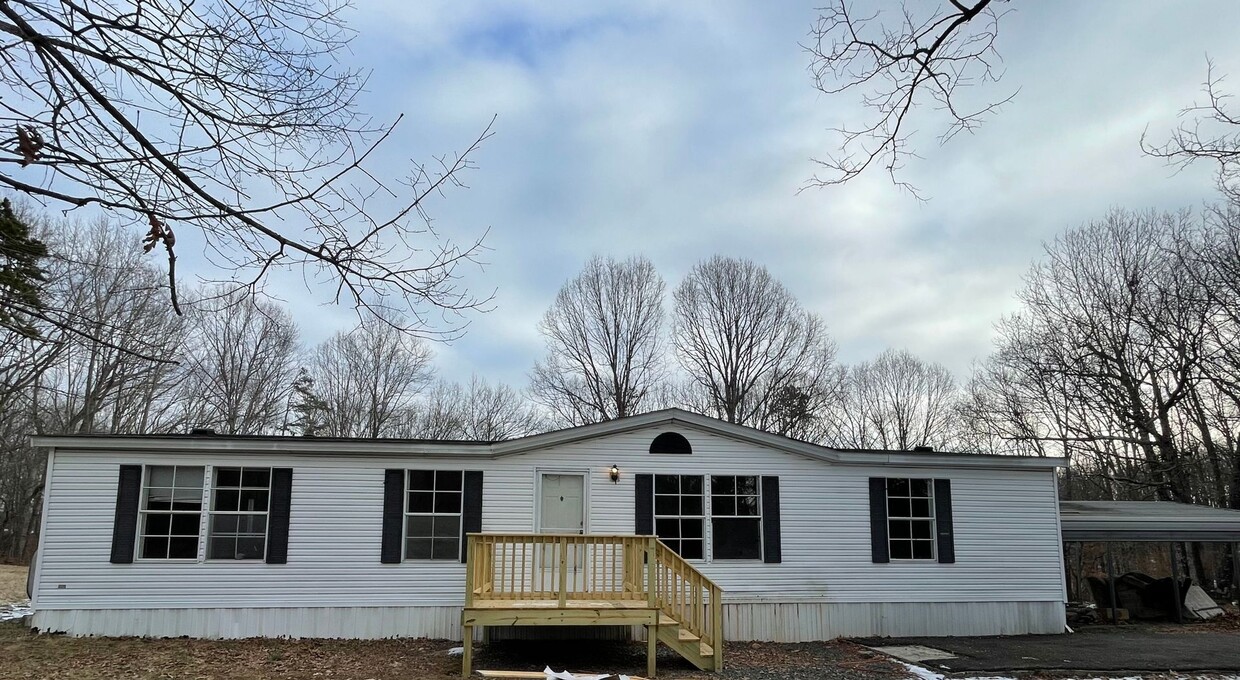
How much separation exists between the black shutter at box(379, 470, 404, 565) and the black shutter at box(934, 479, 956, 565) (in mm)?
8571

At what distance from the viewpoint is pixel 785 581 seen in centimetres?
1223

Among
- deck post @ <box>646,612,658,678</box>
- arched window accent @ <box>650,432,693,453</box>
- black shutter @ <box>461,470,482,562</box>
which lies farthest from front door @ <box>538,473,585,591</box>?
deck post @ <box>646,612,658,678</box>

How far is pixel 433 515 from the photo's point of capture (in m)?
11.8

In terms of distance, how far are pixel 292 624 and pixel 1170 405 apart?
23.3m

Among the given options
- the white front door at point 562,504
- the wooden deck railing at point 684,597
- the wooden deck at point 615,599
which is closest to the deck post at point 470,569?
the wooden deck at point 615,599

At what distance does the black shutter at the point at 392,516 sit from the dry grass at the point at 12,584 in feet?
29.1

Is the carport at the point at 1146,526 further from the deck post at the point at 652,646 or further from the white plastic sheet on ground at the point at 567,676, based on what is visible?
the white plastic sheet on ground at the point at 567,676

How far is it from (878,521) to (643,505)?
3.88 metres

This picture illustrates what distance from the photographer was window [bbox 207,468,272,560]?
11.4 meters

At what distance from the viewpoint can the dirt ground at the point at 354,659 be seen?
30.0 ft

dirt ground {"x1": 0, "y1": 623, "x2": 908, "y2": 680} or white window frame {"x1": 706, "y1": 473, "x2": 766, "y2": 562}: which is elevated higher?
white window frame {"x1": 706, "y1": 473, "x2": 766, "y2": 562}

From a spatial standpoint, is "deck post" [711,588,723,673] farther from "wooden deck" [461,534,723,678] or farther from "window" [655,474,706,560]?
"window" [655,474,706,560]

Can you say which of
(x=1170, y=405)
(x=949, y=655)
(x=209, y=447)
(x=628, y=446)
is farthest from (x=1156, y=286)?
(x=209, y=447)

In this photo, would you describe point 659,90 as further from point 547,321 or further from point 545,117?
point 547,321
